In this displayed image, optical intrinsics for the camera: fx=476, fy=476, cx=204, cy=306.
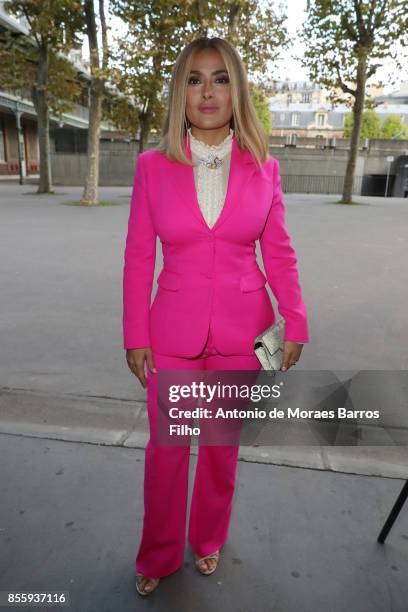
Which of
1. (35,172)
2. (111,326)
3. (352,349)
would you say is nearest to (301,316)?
(352,349)

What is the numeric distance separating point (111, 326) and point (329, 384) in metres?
2.20

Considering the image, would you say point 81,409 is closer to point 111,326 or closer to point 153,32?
point 111,326

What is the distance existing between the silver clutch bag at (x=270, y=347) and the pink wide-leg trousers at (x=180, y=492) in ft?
0.31

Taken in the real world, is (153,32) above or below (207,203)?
above

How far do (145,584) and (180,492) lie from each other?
39cm

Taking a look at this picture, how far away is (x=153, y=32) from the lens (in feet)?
48.8

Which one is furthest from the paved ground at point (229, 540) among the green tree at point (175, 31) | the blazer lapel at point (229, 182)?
the green tree at point (175, 31)

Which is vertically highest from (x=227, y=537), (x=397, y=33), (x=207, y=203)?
(x=397, y=33)

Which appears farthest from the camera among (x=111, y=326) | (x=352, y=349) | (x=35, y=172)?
(x=35, y=172)

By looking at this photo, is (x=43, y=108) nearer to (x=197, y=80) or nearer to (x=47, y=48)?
(x=47, y=48)

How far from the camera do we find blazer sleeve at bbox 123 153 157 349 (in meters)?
1.76

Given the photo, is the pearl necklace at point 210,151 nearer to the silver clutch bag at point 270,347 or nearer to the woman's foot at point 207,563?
the silver clutch bag at point 270,347

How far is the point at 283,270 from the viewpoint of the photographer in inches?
73.3

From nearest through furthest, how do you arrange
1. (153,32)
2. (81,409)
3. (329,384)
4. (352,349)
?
(81,409)
(329,384)
(352,349)
(153,32)
